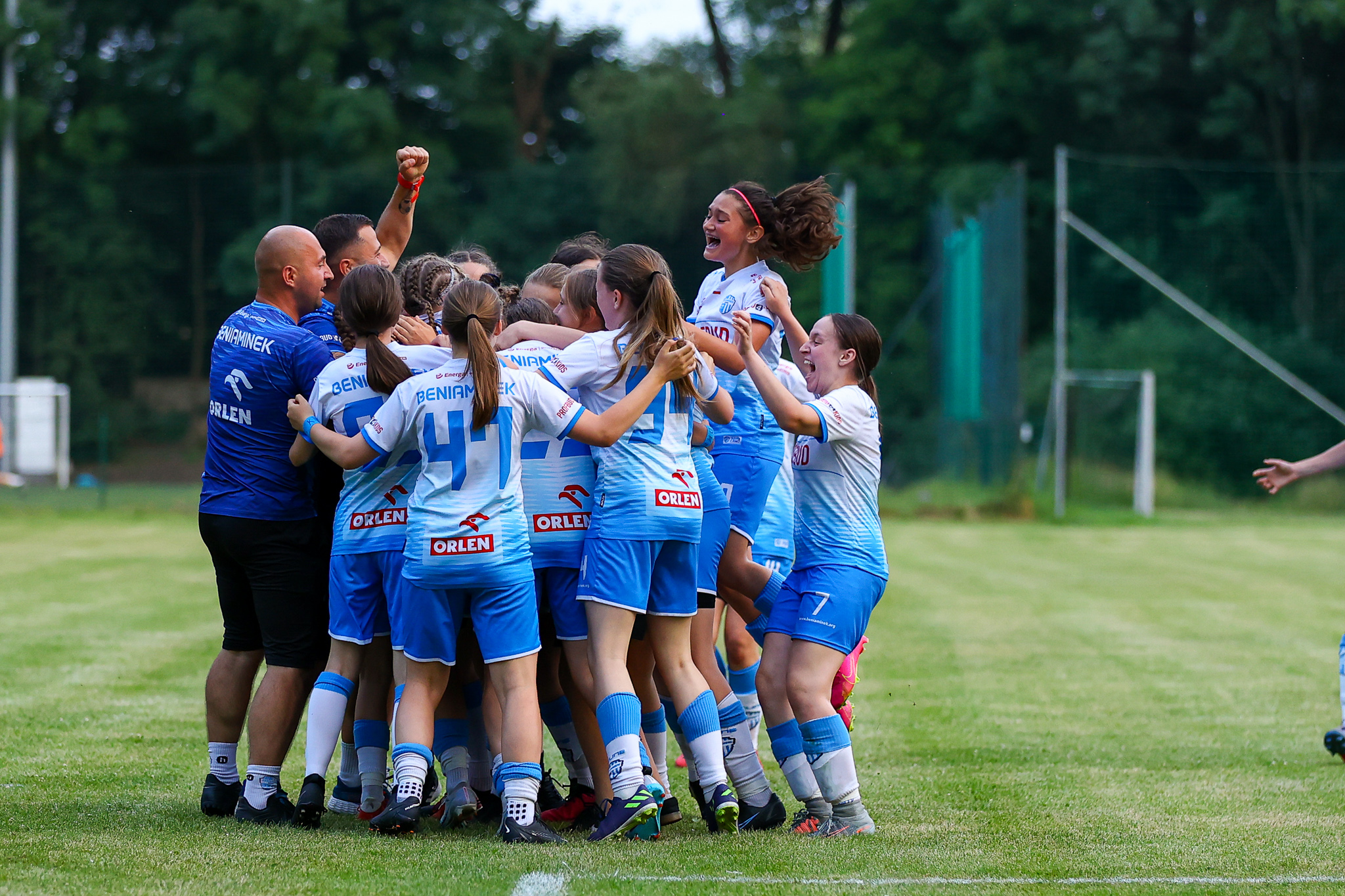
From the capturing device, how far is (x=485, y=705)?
497cm

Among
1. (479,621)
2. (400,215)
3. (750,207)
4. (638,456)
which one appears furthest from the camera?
(400,215)

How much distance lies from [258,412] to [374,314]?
0.62 metres

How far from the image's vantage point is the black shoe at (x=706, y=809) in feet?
15.6

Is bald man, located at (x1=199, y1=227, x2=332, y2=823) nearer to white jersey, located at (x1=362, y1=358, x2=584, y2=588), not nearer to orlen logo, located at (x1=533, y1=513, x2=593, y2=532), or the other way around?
white jersey, located at (x1=362, y1=358, x2=584, y2=588)

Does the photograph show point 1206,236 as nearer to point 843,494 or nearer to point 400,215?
point 400,215

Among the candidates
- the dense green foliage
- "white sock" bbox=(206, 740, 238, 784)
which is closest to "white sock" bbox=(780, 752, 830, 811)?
"white sock" bbox=(206, 740, 238, 784)

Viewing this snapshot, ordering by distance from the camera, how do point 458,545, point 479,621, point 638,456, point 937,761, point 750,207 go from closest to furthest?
1. point 458,545
2. point 479,621
3. point 638,456
4. point 750,207
5. point 937,761

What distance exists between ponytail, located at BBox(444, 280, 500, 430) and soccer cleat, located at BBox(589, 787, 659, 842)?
49.7 inches

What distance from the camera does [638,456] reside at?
15.3ft

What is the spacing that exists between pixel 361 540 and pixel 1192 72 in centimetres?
3046

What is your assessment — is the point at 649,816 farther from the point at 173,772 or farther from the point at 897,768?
the point at 173,772

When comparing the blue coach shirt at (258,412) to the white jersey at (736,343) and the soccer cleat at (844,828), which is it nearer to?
the white jersey at (736,343)

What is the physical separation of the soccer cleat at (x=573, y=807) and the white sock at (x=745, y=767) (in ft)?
1.65

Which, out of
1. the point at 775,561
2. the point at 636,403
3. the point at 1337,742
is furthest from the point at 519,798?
the point at 1337,742
